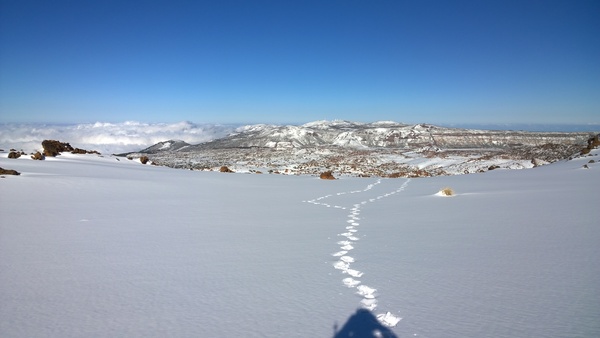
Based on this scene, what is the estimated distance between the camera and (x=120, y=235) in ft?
19.2

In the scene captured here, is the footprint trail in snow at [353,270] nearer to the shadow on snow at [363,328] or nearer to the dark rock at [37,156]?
the shadow on snow at [363,328]

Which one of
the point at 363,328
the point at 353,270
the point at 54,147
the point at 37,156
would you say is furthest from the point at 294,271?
the point at 54,147

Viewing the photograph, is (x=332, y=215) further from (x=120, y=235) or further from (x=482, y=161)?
(x=482, y=161)

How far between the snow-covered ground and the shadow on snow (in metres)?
0.07

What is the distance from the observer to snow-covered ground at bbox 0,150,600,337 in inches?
115

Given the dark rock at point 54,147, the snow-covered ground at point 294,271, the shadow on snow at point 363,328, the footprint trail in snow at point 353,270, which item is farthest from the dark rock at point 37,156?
the shadow on snow at point 363,328

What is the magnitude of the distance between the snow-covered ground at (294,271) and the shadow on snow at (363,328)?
7 cm

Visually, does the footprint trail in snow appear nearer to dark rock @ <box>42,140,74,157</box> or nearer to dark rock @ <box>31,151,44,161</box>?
dark rock @ <box>31,151,44,161</box>

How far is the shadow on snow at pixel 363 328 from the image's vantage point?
2.83 m

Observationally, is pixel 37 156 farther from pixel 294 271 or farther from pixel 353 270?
pixel 353 270

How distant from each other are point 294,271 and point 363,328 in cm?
147

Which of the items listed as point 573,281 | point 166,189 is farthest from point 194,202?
point 573,281

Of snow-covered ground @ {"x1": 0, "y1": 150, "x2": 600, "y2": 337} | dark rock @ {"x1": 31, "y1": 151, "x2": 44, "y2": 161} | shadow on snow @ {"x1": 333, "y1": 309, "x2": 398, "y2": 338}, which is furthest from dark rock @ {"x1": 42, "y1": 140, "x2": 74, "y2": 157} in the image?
shadow on snow @ {"x1": 333, "y1": 309, "x2": 398, "y2": 338}

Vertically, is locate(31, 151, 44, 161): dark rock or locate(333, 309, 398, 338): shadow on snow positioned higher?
locate(31, 151, 44, 161): dark rock
